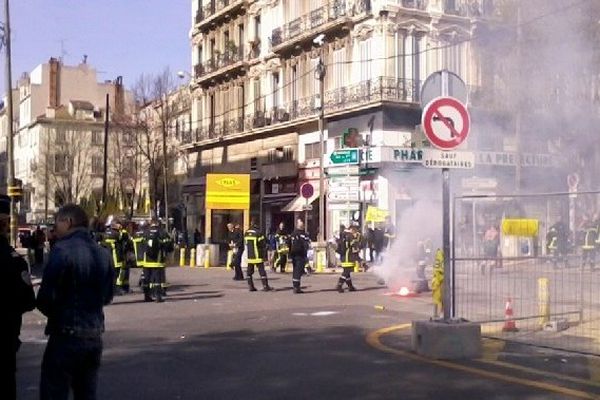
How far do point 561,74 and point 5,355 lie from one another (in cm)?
712

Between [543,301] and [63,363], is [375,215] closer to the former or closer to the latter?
[543,301]

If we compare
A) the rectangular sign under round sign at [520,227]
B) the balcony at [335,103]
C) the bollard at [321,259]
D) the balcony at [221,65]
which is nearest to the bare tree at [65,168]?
the balcony at [221,65]

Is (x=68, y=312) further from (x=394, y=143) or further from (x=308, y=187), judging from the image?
(x=394, y=143)

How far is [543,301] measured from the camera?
10.6m

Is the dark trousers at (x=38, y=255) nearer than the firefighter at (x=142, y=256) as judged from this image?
No

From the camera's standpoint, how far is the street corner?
794cm

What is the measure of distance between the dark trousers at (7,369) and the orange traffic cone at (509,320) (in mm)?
7165

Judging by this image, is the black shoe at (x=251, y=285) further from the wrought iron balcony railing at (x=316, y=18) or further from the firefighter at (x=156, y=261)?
the wrought iron balcony railing at (x=316, y=18)

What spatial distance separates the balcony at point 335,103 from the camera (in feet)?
106

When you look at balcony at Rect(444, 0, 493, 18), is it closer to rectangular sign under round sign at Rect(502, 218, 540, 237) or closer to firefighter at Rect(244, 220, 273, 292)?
rectangular sign under round sign at Rect(502, 218, 540, 237)

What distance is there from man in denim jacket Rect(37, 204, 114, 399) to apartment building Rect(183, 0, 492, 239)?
65.0ft

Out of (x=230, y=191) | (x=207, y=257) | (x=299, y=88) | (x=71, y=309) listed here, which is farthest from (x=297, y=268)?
(x=299, y=88)

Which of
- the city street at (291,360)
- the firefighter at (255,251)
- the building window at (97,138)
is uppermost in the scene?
the building window at (97,138)

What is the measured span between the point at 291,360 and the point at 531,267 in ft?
10.8
